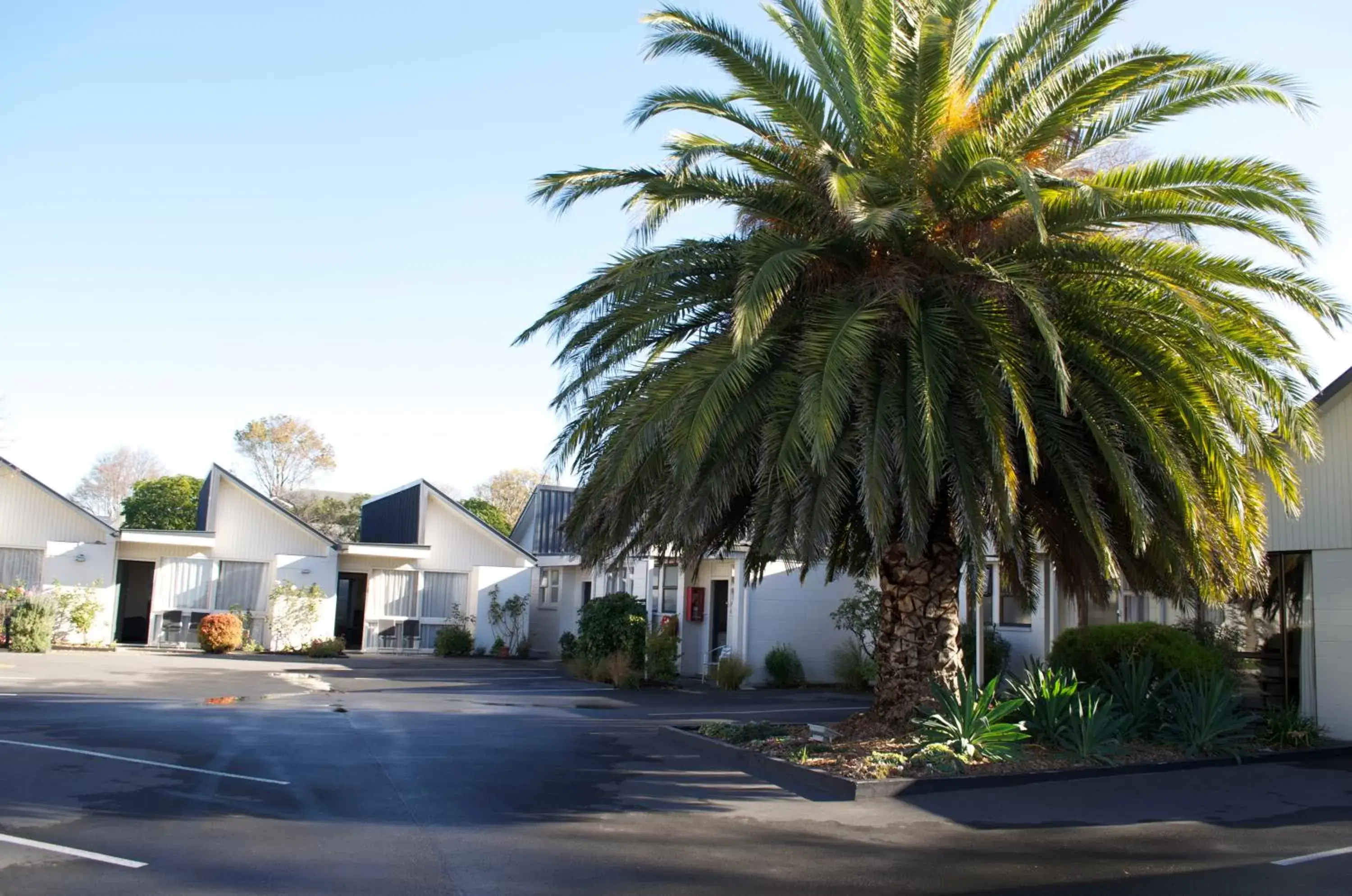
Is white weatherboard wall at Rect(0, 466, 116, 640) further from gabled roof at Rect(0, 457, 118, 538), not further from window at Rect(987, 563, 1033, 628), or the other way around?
window at Rect(987, 563, 1033, 628)

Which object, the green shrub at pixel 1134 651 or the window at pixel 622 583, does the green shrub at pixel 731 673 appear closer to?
the window at pixel 622 583

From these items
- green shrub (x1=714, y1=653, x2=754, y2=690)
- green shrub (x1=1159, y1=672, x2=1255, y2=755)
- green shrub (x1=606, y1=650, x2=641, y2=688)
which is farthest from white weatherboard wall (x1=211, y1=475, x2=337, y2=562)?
green shrub (x1=1159, y1=672, x2=1255, y2=755)

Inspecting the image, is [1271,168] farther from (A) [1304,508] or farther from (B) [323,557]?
(B) [323,557]

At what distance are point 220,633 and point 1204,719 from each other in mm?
23743

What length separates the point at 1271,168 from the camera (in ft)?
32.9

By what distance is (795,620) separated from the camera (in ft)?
77.4

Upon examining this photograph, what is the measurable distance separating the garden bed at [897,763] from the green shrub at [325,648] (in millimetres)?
18278

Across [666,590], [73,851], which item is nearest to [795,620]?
[666,590]

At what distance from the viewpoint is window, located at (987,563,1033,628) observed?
68.2 feet

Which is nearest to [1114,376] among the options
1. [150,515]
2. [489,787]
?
[489,787]

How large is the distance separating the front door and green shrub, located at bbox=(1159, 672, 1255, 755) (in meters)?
13.0

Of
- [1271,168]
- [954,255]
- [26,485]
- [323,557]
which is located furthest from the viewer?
[323,557]

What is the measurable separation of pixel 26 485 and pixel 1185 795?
28445 millimetres

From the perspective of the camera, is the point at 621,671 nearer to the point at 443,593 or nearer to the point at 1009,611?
the point at 1009,611
